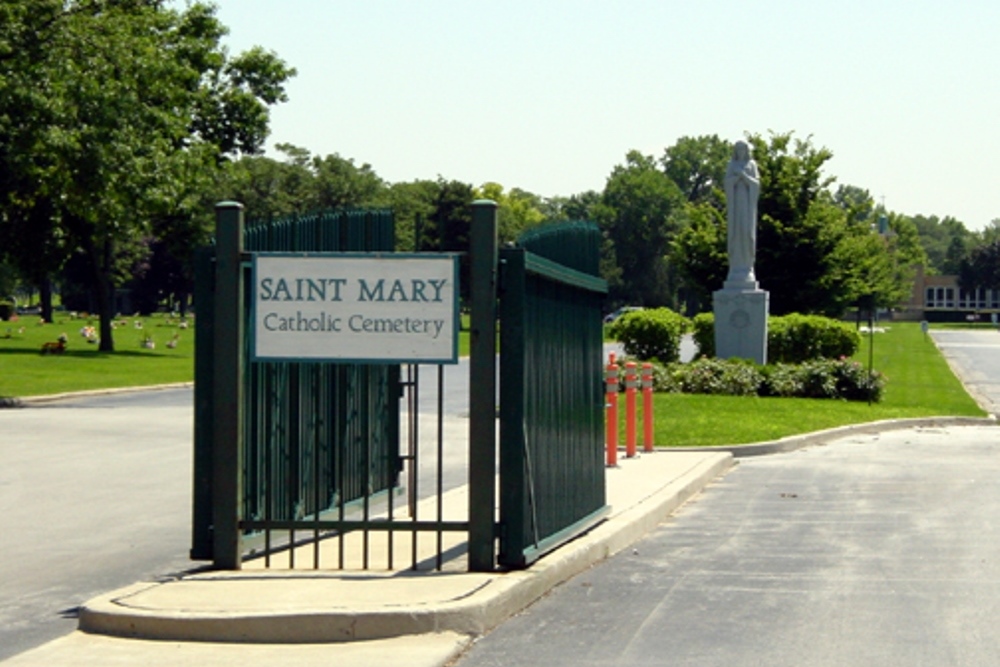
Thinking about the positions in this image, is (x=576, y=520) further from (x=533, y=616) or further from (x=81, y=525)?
(x=81, y=525)

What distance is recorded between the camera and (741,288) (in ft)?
114

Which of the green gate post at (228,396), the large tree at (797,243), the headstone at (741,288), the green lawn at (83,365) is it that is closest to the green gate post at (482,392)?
the green gate post at (228,396)

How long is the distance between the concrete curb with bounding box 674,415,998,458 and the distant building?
14790cm

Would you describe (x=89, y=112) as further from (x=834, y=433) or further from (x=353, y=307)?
(x=353, y=307)

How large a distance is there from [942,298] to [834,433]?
17387 cm

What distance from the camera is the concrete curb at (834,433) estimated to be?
2044 centimetres

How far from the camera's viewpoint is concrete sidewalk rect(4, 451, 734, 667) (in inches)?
296

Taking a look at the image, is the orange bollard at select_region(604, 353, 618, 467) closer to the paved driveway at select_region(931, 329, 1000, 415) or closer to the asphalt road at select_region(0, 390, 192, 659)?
the asphalt road at select_region(0, 390, 192, 659)

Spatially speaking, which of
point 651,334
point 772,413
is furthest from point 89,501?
point 651,334

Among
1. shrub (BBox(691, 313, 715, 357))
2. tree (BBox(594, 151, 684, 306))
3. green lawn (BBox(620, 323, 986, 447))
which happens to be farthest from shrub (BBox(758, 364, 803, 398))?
tree (BBox(594, 151, 684, 306))

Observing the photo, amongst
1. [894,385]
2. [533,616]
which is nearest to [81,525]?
[533,616]

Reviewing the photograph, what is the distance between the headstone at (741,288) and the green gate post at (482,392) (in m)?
24.7

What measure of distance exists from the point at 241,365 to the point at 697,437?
40.9ft

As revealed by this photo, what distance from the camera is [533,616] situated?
28.4ft
